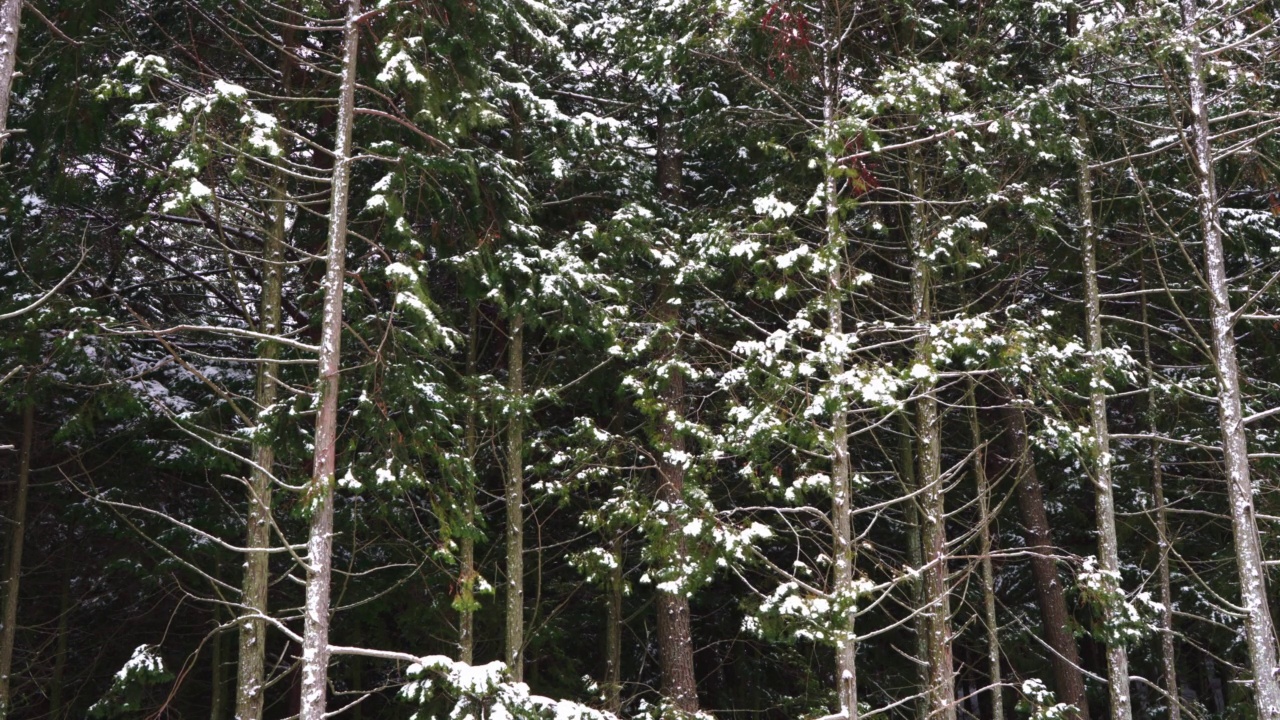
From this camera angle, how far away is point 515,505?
1048 centimetres

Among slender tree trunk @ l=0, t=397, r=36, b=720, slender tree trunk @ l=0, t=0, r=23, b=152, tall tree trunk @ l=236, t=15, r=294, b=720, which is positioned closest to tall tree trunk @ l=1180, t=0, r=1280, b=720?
tall tree trunk @ l=236, t=15, r=294, b=720

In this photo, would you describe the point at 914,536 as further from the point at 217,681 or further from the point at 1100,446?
the point at 217,681

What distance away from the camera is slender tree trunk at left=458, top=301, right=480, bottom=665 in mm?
8648

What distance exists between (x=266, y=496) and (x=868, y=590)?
591 cm

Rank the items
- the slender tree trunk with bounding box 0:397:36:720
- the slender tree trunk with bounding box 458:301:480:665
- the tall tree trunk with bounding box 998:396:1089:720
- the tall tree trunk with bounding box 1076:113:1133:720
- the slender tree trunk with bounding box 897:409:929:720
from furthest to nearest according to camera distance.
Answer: the tall tree trunk with bounding box 998:396:1089:720 < the slender tree trunk with bounding box 897:409:929:720 < the slender tree trunk with bounding box 0:397:36:720 < the tall tree trunk with bounding box 1076:113:1133:720 < the slender tree trunk with bounding box 458:301:480:665

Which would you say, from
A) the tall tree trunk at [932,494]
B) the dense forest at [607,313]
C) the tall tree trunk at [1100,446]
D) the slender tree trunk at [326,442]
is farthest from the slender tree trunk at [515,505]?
the tall tree trunk at [1100,446]

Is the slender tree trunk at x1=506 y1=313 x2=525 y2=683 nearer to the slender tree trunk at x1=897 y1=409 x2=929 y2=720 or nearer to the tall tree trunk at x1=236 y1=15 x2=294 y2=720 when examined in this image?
the tall tree trunk at x1=236 y1=15 x2=294 y2=720

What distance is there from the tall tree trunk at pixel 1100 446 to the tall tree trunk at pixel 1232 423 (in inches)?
43.1

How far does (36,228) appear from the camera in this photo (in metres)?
10.7

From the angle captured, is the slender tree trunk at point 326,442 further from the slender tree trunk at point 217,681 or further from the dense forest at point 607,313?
the slender tree trunk at point 217,681

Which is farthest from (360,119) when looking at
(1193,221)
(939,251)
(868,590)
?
(1193,221)

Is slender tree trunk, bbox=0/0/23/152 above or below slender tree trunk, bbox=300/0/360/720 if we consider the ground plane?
above

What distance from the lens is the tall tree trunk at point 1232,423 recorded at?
8445 millimetres

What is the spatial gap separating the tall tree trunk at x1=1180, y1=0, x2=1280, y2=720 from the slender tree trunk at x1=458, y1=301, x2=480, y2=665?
738 cm
